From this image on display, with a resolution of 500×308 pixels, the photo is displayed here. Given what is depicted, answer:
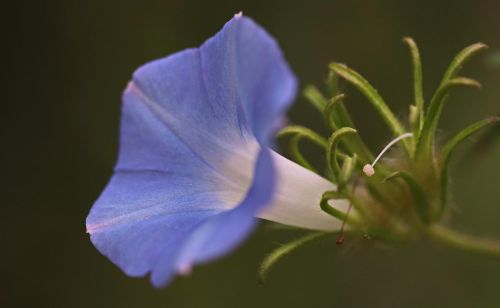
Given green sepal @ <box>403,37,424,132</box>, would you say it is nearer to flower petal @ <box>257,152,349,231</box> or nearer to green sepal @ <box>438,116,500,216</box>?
green sepal @ <box>438,116,500,216</box>

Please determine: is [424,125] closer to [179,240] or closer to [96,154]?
[179,240]

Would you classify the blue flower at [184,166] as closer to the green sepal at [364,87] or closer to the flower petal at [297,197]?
the flower petal at [297,197]

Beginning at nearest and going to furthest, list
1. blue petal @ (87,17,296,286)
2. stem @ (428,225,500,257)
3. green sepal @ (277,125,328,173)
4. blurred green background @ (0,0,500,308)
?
blue petal @ (87,17,296,286) → green sepal @ (277,125,328,173) → stem @ (428,225,500,257) → blurred green background @ (0,0,500,308)

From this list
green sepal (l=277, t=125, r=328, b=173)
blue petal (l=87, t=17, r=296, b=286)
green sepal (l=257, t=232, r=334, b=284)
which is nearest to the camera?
blue petal (l=87, t=17, r=296, b=286)

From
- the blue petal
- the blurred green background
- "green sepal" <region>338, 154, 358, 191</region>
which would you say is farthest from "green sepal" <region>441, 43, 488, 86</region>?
the blurred green background

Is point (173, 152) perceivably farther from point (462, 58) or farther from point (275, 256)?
point (462, 58)

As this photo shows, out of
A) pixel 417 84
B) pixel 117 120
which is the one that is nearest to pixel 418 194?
pixel 417 84
